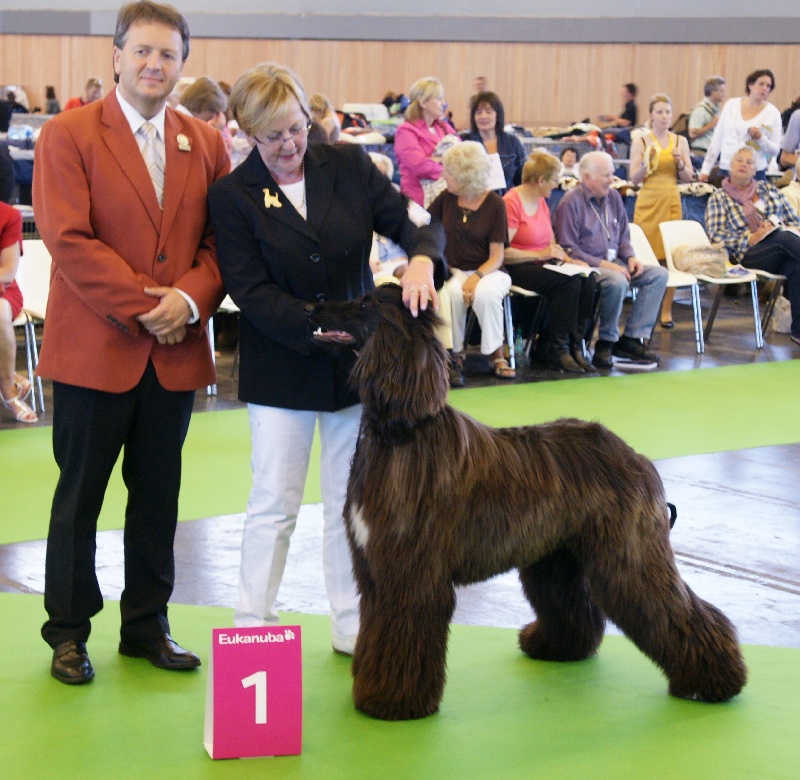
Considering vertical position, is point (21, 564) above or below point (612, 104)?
below

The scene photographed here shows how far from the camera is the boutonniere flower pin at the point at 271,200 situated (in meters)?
2.76

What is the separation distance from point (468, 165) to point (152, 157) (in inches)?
170

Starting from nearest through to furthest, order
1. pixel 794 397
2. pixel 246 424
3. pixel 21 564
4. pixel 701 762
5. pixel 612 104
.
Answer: pixel 701 762 → pixel 21 564 → pixel 246 424 → pixel 794 397 → pixel 612 104

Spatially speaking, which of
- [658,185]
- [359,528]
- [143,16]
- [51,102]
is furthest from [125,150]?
[51,102]

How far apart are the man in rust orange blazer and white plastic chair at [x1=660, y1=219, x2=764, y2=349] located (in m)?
6.13

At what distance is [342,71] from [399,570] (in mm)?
17054

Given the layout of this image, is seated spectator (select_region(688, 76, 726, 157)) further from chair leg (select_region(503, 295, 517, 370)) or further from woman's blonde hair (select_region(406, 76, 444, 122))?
chair leg (select_region(503, 295, 517, 370))

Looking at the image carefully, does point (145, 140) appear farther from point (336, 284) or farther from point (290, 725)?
point (290, 725)

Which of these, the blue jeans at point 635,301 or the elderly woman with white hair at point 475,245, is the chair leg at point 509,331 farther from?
the blue jeans at point 635,301

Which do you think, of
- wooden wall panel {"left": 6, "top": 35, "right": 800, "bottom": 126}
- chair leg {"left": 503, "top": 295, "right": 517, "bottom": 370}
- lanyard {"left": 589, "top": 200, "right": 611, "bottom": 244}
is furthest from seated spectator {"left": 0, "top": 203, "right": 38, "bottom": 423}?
wooden wall panel {"left": 6, "top": 35, "right": 800, "bottom": 126}

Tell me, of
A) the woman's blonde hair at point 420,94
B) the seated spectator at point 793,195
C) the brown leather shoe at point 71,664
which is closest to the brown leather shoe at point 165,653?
the brown leather shoe at point 71,664

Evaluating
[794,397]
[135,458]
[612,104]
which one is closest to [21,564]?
[135,458]

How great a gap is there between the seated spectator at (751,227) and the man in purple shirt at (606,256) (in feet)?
4.92

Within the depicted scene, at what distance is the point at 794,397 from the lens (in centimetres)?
687
